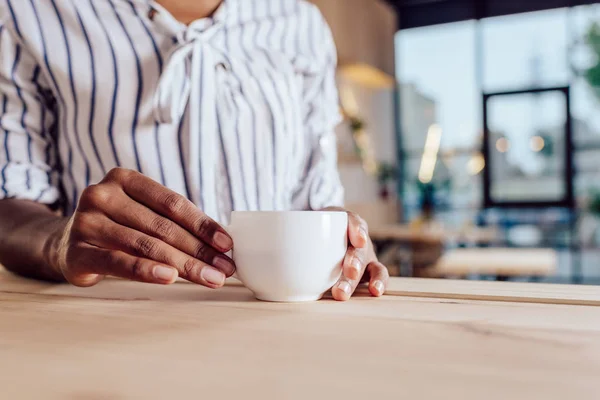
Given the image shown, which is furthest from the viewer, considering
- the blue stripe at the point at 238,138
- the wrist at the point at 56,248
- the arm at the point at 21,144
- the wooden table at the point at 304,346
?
the blue stripe at the point at 238,138

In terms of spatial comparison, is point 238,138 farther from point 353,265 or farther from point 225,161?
point 353,265

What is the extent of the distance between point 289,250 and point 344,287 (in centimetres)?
9

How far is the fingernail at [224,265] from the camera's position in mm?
637

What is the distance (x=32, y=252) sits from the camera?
797 mm

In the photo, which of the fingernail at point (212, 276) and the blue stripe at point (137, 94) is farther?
the blue stripe at point (137, 94)

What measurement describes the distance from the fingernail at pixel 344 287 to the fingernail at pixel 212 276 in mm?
128

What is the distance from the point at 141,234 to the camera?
0.64 m

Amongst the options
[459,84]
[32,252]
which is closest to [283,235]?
[32,252]

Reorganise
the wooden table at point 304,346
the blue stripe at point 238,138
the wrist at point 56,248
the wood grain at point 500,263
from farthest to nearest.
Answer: the wood grain at point 500,263, the blue stripe at point 238,138, the wrist at point 56,248, the wooden table at point 304,346

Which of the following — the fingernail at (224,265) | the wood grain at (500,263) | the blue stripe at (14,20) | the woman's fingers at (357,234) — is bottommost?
the wood grain at (500,263)

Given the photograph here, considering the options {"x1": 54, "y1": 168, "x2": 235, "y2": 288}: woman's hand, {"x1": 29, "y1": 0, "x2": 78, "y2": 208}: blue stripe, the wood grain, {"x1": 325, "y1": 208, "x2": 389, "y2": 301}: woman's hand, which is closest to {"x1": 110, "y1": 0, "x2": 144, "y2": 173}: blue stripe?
{"x1": 29, "y1": 0, "x2": 78, "y2": 208}: blue stripe

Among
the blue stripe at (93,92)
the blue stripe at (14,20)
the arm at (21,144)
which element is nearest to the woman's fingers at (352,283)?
the arm at (21,144)

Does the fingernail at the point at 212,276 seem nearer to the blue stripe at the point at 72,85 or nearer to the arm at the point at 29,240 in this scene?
the arm at the point at 29,240

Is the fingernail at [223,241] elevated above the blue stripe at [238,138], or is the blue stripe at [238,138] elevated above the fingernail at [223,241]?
the blue stripe at [238,138]
